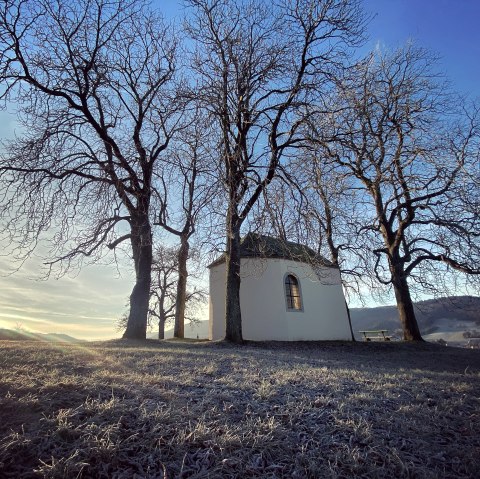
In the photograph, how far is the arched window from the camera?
1967 cm

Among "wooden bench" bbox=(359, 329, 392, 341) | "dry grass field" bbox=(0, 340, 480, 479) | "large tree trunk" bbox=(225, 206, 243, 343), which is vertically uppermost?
"large tree trunk" bbox=(225, 206, 243, 343)

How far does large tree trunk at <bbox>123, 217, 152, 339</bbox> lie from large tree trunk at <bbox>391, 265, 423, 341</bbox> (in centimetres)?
1340

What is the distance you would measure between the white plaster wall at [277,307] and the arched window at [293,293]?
0.32m

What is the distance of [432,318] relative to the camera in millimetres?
65125

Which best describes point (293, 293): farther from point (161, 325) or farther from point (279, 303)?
point (161, 325)

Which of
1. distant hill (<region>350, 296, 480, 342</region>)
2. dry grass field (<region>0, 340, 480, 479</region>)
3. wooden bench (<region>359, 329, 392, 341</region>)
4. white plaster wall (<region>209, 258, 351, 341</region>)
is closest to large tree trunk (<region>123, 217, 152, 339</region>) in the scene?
white plaster wall (<region>209, 258, 351, 341</region>)

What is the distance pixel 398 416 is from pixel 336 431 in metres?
1.11

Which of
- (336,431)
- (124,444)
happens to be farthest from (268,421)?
(124,444)

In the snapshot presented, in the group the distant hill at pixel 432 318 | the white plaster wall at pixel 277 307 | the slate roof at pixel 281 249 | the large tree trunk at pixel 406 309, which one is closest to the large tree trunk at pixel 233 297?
the slate roof at pixel 281 249

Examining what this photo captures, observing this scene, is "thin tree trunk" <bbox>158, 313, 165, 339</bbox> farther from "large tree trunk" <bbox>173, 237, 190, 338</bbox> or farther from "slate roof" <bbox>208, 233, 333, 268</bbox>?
"slate roof" <bbox>208, 233, 333, 268</bbox>

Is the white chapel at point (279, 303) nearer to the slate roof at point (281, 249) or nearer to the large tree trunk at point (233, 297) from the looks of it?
the slate roof at point (281, 249)

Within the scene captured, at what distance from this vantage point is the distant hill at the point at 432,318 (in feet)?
52.3

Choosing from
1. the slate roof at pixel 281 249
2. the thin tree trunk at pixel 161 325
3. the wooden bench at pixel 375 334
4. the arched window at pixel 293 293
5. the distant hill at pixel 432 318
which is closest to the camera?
the slate roof at pixel 281 249

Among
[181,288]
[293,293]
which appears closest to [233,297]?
[181,288]
